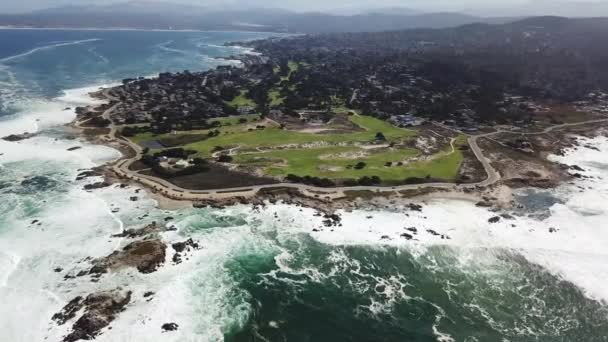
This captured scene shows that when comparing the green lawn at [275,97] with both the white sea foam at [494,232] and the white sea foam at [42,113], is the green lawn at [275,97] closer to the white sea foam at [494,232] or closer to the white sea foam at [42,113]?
the white sea foam at [42,113]

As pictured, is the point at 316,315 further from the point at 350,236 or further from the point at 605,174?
the point at 605,174

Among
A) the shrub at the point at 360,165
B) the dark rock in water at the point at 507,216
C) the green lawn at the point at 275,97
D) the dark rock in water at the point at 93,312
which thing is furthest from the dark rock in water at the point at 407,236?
the green lawn at the point at 275,97

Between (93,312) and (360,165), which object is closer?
(93,312)

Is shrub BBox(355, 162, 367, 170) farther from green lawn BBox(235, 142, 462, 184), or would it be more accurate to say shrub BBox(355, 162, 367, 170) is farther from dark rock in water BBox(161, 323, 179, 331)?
dark rock in water BBox(161, 323, 179, 331)

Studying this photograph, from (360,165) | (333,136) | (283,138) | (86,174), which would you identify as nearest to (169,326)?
(86,174)

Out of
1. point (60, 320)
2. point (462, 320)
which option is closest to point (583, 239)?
point (462, 320)

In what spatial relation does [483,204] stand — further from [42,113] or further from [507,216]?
[42,113]
